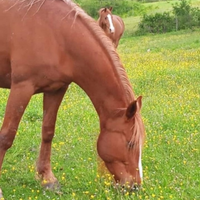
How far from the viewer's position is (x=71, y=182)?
17.4 ft

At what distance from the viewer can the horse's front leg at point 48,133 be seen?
16.7 ft

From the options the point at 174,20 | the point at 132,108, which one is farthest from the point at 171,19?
the point at 132,108

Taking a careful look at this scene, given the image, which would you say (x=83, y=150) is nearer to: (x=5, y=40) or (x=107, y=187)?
(x=107, y=187)

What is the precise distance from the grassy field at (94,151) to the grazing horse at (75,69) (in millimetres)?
521

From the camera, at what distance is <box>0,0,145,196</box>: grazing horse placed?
441cm

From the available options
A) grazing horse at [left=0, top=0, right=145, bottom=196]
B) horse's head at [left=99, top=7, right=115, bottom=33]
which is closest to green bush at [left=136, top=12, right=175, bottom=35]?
horse's head at [left=99, top=7, right=115, bottom=33]

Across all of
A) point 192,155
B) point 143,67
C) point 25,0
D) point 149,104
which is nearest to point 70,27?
point 25,0

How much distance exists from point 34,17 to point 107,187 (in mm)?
2172

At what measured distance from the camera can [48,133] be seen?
17.6 ft

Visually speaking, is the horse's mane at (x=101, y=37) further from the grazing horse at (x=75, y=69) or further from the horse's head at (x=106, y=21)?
the horse's head at (x=106, y=21)

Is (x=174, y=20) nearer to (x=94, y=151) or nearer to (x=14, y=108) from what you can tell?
(x=94, y=151)

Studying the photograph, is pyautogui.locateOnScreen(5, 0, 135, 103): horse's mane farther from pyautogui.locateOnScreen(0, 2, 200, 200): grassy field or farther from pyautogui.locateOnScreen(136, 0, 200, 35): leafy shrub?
pyautogui.locateOnScreen(136, 0, 200, 35): leafy shrub

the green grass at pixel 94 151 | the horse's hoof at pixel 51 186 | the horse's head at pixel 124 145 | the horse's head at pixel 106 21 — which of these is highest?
the horse's head at pixel 106 21

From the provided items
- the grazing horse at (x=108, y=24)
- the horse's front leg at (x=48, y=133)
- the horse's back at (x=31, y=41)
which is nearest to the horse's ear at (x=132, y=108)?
the horse's back at (x=31, y=41)
